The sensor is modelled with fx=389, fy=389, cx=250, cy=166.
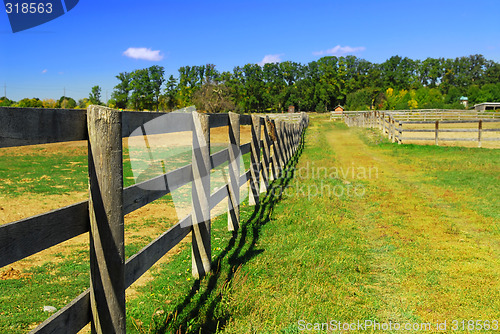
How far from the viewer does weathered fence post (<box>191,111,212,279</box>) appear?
405cm

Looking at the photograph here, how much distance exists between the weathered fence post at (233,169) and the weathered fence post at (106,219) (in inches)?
130

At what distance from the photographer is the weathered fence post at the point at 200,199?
4051 mm

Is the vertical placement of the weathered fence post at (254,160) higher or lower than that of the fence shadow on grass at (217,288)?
higher

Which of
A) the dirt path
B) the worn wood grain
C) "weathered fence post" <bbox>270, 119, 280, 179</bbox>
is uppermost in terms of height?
the worn wood grain

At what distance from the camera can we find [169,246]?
3414 millimetres

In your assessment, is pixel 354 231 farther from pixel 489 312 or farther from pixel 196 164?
pixel 196 164

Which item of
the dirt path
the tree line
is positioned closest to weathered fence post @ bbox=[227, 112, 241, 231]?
the dirt path

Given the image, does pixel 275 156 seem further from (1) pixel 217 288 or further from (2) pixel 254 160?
(1) pixel 217 288

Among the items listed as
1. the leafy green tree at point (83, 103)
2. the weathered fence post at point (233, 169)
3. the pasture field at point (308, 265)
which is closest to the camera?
the pasture field at point (308, 265)

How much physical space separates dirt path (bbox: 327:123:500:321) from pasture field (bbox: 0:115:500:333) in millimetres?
16

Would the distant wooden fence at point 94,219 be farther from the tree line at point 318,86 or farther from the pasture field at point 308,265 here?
the tree line at point 318,86

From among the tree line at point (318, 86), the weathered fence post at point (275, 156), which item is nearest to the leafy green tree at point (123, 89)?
the tree line at point (318, 86)

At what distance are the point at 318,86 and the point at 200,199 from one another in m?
113

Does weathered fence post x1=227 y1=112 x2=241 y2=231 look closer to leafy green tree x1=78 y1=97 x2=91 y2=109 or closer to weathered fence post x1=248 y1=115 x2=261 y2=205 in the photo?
weathered fence post x1=248 y1=115 x2=261 y2=205
